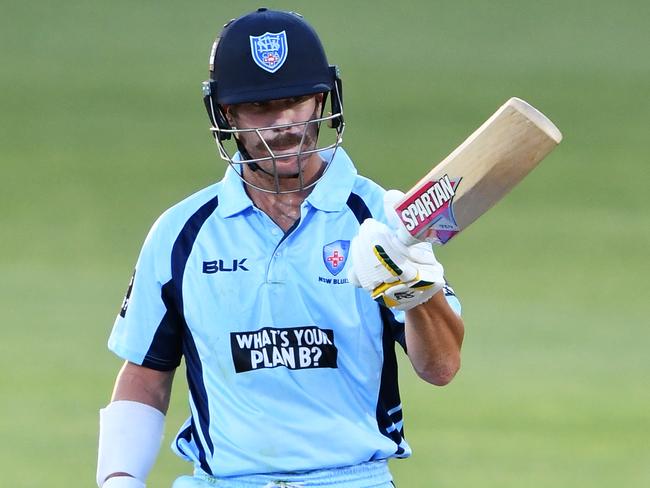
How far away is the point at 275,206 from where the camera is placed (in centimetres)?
352

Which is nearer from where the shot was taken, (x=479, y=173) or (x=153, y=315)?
(x=479, y=173)

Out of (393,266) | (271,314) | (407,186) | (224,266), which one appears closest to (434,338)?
(393,266)

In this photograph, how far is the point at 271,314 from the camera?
3369 millimetres

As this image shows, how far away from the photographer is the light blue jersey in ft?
10.9

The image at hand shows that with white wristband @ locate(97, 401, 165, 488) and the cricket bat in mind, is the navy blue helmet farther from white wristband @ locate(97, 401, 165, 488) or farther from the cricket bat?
white wristband @ locate(97, 401, 165, 488)

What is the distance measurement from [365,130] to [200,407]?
297 inches

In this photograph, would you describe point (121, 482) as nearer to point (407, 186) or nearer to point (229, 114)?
point (229, 114)

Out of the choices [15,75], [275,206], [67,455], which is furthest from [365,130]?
[275,206]

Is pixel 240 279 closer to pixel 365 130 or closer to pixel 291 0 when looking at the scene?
pixel 365 130

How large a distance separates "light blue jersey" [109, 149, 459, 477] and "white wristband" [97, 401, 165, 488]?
0.11m

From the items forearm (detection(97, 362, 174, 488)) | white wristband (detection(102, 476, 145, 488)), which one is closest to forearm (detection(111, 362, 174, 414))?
forearm (detection(97, 362, 174, 488))

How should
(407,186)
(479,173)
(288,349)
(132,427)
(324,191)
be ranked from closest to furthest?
1. (479,173)
2. (288,349)
3. (324,191)
4. (132,427)
5. (407,186)

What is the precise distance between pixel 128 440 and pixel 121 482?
115 mm

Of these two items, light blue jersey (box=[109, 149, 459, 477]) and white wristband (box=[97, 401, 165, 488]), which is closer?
light blue jersey (box=[109, 149, 459, 477])
